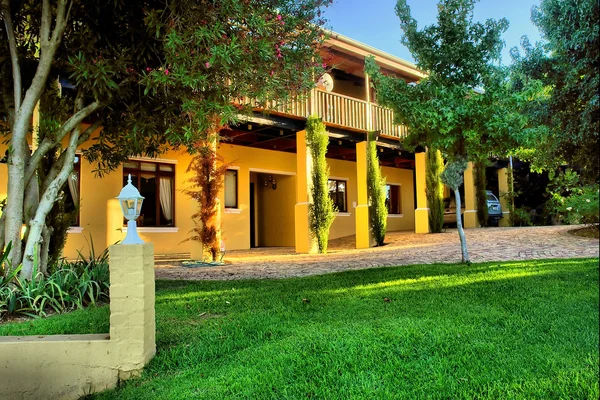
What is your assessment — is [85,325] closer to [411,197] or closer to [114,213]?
[114,213]

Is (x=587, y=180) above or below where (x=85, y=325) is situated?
above

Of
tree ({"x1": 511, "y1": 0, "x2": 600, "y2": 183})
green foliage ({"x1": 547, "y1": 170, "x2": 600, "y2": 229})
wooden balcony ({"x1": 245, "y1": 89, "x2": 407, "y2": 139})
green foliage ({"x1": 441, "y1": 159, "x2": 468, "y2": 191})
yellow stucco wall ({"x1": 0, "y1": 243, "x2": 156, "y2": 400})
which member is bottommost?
yellow stucco wall ({"x1": 0, "y1": 243, "x2": 156, "y2": 400})

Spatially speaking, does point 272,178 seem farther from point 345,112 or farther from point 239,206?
point 345,112

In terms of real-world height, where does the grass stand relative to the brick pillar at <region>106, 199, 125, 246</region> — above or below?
below

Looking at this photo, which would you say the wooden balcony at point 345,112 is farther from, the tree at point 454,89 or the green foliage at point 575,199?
the green foliage at point 575,199

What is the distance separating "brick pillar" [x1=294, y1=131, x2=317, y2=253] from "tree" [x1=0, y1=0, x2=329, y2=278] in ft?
20.0

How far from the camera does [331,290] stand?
5.30 meters

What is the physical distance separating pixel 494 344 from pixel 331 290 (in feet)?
8.40

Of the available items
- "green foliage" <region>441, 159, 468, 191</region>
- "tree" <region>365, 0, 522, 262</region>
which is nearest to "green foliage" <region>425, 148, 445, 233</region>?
"green foliage" <region>441, 159, 468, 191</region>

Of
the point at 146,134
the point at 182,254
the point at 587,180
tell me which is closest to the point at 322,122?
the point at 182,254

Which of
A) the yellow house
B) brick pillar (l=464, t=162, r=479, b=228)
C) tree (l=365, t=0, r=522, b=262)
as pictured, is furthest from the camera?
brick pillar (l=464, t=162, r=479, b=228)

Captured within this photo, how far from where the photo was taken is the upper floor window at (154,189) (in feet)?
37.6

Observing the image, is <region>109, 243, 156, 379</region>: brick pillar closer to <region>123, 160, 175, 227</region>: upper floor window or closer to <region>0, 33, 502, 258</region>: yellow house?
<region>0, 33, 502, 258</region>: yellow house

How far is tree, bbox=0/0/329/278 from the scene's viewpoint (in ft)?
14.9
